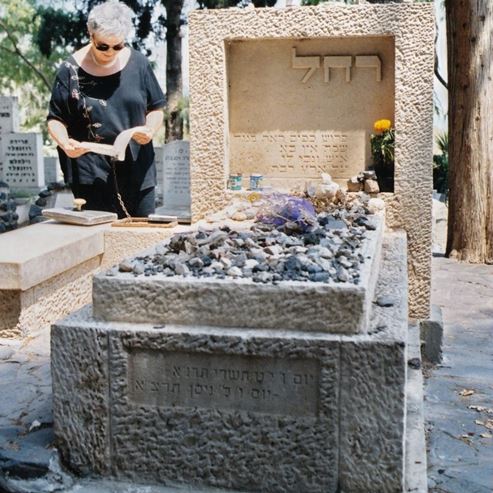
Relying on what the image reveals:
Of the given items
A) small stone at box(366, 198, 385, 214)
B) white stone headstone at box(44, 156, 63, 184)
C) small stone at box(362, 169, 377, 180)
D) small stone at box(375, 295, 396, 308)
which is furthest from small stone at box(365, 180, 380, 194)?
white stone headstone at box(44, 156, 63, 184)

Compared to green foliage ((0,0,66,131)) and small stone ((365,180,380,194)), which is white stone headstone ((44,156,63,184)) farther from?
small stone ((365,180,380,194))

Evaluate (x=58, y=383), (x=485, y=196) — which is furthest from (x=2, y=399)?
(x=485, y=196)

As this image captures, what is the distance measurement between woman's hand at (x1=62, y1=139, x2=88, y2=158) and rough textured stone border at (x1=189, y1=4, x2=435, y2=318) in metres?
0.69

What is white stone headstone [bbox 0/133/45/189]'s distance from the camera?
48.6ft

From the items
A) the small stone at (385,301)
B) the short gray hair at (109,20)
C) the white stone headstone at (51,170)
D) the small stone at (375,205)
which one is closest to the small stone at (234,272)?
the small stone at (385,301)

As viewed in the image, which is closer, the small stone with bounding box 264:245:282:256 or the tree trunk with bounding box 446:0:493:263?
the small stone with bounding box 264:245:282:256

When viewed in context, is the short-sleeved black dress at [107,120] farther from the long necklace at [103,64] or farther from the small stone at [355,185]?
the small stone at [355,185]

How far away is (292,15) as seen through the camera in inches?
177

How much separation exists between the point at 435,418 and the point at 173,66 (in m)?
11.2

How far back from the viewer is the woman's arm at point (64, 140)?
190 inches

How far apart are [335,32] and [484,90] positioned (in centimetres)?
315

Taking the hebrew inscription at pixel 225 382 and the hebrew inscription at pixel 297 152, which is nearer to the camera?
the hebrew inscription at pixel 225 382

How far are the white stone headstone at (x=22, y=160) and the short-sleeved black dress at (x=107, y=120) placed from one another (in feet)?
32.9

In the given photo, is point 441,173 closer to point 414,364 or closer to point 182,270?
point 414,364
